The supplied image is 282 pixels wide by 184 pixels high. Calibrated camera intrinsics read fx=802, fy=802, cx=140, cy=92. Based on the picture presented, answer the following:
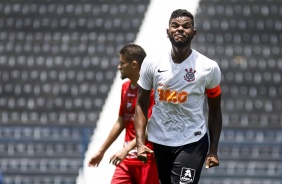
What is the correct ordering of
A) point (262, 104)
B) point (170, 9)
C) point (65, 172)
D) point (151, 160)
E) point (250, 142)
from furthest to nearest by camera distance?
point (170, 9)
point (262, 104)
point (65, 172)
point (250, 142)
point (151, 160)

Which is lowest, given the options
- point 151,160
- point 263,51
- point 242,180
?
point 242,180

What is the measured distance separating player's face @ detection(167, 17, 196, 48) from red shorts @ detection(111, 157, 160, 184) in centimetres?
151

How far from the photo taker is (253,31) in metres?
14.0

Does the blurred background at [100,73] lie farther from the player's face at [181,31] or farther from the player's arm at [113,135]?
the player's face at [181,31]

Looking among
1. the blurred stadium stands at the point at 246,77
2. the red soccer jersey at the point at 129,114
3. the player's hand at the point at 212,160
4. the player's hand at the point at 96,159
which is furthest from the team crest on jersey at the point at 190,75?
the blurred stadium stands at the point at 246,77

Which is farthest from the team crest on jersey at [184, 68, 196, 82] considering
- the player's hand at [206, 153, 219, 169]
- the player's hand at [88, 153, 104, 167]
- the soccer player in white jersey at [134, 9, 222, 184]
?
the player's hand at [88, 153, 104, 167]

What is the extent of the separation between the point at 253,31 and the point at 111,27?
8.19 ft

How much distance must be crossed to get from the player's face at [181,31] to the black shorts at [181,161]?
0.71m

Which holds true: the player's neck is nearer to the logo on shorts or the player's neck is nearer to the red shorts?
the logo on shorts

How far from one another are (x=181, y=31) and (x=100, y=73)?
321 inches

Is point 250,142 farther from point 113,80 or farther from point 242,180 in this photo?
point 113,80

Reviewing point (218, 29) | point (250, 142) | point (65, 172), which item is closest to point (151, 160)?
point (250, 142)

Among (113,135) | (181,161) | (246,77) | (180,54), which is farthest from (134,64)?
(246,77)

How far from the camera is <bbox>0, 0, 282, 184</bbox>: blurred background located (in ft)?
38.5
